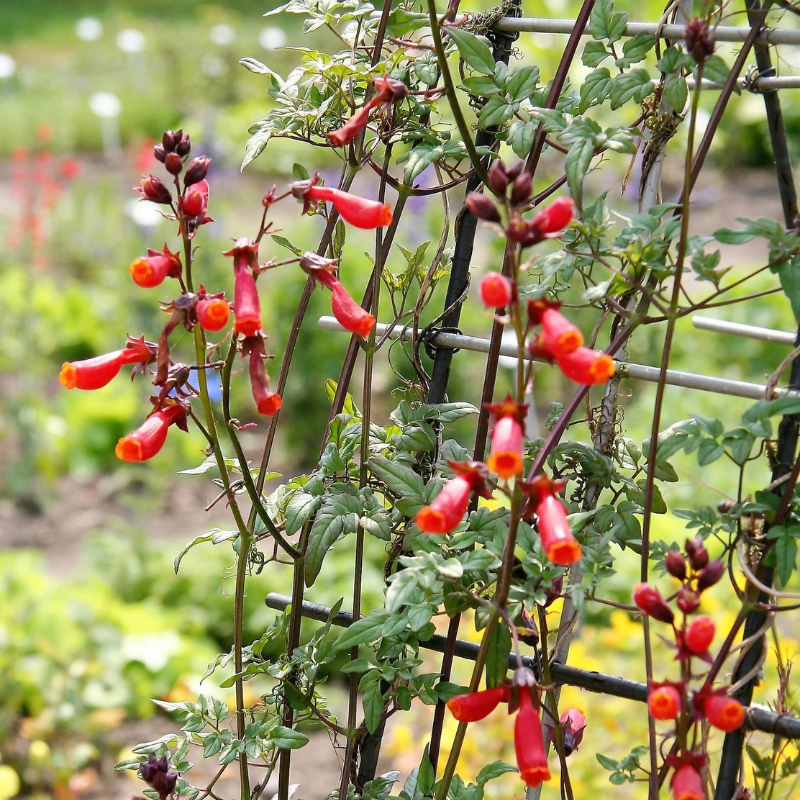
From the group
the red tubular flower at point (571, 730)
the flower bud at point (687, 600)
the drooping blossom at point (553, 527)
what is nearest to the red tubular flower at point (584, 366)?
the drooping blossom at point (553, 527)

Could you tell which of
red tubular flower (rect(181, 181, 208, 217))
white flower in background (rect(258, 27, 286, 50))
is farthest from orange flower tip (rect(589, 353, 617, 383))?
white flower in background (rect(258, 27, 286, 50))

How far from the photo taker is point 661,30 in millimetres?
1093

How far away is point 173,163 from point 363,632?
0.52 metres

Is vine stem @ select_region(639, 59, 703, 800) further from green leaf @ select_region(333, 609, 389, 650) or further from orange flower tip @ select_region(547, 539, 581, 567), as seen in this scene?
green leaf @ select_region(333, 609, 389, 650)

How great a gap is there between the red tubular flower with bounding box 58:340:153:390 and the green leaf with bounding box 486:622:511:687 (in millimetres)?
455

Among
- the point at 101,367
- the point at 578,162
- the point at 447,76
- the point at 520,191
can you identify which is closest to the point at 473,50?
the point at 447,76

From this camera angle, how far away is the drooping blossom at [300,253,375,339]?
3.19 feet

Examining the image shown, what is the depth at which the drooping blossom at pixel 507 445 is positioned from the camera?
0.80 meters

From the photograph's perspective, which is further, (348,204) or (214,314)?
(348,204)

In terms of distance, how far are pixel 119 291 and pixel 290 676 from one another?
425cm

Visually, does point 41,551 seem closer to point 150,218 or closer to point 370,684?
point 150,218

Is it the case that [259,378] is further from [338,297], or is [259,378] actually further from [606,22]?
[606,22]

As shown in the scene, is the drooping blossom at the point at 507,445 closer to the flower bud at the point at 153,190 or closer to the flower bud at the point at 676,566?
the flower bud at the point at 676,566

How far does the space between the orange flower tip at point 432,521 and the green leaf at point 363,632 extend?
0.27 m
